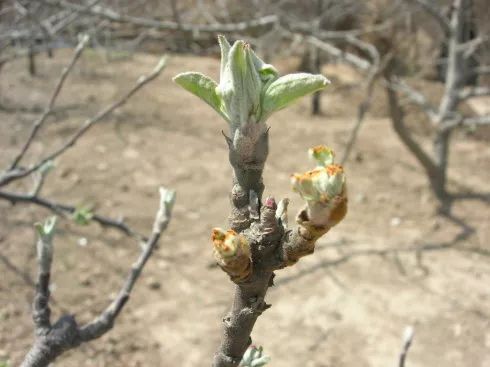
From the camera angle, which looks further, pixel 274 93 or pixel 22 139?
pixel 22 139

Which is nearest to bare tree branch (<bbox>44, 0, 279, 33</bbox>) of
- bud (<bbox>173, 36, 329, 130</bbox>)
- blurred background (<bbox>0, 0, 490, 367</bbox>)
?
blurred background (<bbox>0, 0, 490, 367</bbox>)

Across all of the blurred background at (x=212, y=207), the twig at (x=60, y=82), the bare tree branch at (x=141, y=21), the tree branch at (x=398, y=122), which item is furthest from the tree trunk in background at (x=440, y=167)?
the twig at (x=60, y=82)

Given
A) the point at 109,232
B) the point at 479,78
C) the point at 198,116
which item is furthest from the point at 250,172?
the point at 479,78

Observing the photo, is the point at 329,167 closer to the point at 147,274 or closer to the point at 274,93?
the point at 274,93

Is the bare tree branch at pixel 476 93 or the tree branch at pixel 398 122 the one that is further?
the tree branch at pixel 398 122

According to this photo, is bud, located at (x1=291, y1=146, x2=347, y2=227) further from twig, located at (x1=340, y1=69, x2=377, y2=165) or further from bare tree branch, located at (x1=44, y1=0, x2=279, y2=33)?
twig, located at (x1=340, y1=69, x2=377, y2=165)

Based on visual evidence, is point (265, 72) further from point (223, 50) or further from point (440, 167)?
point (440, 167)

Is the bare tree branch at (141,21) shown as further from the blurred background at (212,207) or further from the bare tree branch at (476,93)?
the bare tree branch at (476,93)
